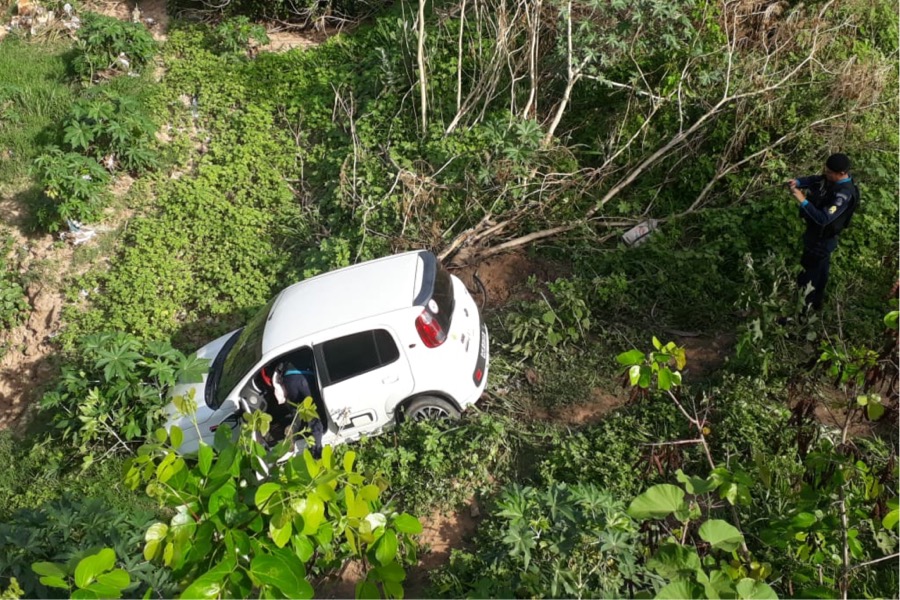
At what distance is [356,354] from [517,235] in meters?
3.24

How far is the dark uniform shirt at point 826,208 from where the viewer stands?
6.93 m

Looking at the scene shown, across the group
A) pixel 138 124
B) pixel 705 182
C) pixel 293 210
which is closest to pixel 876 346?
pixel 705 182

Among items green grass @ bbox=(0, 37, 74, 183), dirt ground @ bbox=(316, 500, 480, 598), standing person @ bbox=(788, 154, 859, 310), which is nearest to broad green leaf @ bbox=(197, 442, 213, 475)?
dirt ground @ bbox=(316, 500, 480, 598)

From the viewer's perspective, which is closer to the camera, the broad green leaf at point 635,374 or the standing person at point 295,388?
the broad green leaf at point 635,374

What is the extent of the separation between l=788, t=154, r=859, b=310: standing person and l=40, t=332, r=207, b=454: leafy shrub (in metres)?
6.24

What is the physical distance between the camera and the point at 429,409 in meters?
7.23

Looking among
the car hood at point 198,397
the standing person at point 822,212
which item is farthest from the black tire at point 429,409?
the standing person at point 822,212

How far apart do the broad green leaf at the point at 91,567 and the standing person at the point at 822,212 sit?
6.43 metres

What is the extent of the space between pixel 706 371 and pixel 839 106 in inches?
168

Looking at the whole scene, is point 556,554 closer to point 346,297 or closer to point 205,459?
point 205,459

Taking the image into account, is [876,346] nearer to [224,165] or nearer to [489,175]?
[489,175]

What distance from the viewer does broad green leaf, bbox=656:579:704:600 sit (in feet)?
9.94

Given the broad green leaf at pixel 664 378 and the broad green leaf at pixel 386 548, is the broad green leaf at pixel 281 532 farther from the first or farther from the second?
the broad green leaf at pixel 664 378

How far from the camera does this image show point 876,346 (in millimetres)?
7266
